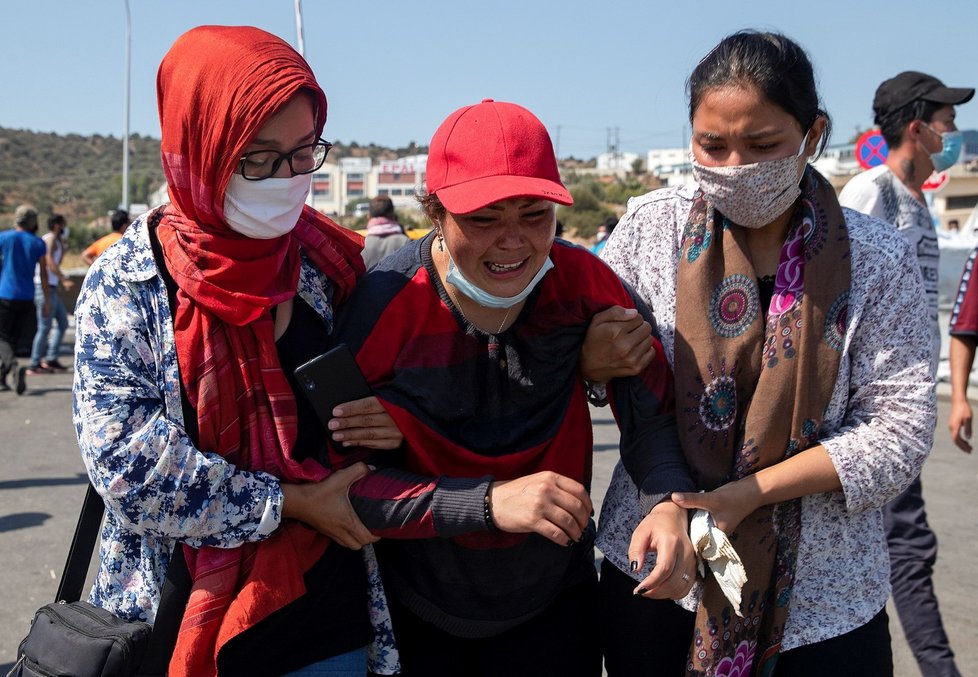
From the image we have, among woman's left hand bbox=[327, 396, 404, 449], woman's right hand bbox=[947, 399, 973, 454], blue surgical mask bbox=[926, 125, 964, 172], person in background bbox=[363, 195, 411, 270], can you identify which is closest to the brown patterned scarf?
woman's left hand bbox=[327, 396, 404, 449]

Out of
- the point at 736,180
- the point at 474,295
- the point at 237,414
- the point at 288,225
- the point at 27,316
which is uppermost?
the point at 736,180

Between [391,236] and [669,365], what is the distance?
6.20m

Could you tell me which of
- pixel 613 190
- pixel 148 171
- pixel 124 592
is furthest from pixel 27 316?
pixel 148 171

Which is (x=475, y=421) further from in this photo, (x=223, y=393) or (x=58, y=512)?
(x=58, y=512)

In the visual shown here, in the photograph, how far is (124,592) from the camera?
2039 millimetres

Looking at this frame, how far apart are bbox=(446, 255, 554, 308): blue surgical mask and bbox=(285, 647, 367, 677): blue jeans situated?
826 mm

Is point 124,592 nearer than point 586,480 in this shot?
Yes

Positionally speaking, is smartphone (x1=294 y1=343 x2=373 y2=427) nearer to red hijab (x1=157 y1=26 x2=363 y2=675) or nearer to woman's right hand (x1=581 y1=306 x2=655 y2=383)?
red hijab (x1=157 y1=26 x2=363 y2=675)

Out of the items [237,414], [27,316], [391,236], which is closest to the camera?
[237,414]

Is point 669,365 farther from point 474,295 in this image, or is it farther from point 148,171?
point 148,171

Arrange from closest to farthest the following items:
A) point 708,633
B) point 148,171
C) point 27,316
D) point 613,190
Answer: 1. point 708,633
2. point 27,316
3. point 613,190
4. point 148,171

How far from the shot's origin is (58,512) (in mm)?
6066

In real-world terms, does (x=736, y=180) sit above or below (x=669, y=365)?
above

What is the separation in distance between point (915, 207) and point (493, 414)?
8.39ft
